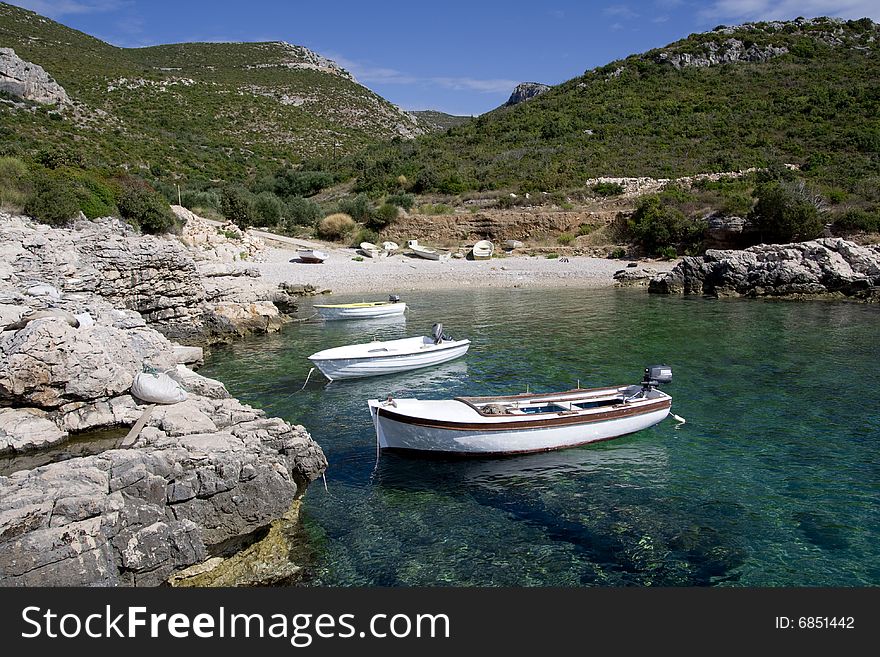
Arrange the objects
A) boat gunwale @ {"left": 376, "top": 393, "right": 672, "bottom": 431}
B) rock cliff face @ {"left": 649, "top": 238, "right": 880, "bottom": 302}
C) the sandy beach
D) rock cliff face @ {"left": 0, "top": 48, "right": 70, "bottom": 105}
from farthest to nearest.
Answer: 1. rock cliff face @ {"left": 0, "top": 48, "right": 70, "bottom": 105}
2. the sandy beach
3. rock cliff face @ {"left": 649, "top": 238, "right": 880, "bottom": 302}
4. boat gunwale @ {"left": 376, "top": 393, "right": 672, "bottom": 431}

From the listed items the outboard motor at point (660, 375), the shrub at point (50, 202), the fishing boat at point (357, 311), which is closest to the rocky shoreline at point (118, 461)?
the outboard motor at point (660, 375)

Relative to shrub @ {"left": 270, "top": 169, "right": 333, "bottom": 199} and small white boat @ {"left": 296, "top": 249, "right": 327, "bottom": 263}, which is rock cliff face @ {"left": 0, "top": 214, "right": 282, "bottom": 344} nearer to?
small white boat @ {"left": 296, "top": 249, "right": 327, "bottom": 263}

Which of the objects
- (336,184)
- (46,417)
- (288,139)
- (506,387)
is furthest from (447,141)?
(46,417)

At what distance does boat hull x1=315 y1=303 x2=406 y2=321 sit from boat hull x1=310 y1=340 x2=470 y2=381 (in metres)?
→ 7.71

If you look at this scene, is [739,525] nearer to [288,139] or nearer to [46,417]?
[46,417]

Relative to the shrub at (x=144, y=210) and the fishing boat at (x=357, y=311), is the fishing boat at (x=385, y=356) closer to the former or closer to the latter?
the fishing boat at (x=357, y=311)

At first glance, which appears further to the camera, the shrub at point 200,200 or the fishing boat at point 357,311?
the shrub at point 200,200

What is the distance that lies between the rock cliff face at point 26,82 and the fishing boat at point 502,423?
60.8m

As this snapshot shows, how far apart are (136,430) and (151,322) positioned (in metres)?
11.7

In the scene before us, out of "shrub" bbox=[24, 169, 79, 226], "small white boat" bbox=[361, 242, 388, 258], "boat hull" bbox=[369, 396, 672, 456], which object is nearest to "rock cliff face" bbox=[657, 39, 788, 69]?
"small white boat" bbox=[361, 242, 388, 258]

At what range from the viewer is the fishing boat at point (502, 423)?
34.8ft

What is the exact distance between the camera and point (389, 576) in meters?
7.32

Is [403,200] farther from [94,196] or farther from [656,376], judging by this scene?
[656,376]

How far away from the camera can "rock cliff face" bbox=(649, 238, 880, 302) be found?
2867cm
